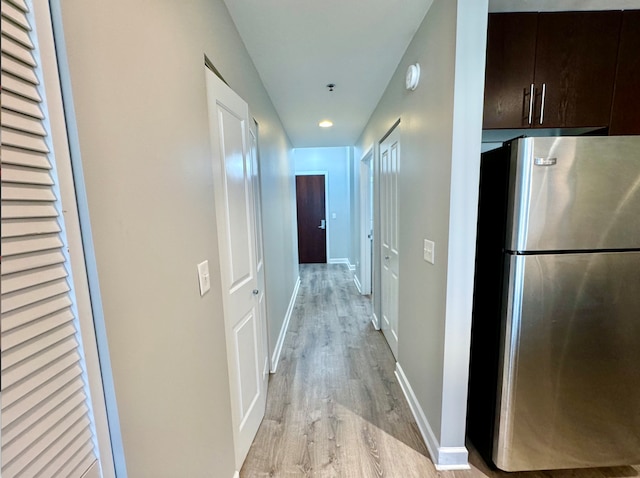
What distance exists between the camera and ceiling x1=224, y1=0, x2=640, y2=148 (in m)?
1.41

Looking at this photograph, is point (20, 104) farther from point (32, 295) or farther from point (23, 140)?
point (32, 295)

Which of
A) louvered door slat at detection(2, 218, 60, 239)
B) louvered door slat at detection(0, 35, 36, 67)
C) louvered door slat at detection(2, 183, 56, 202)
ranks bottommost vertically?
louvered door slat at detection(2, 218, 60, 239)

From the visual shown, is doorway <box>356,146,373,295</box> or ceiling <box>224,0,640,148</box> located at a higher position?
ceiling <box>224,0,640,148</box>

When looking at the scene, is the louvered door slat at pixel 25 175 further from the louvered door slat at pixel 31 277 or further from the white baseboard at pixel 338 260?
the white baseboard at pixel 338 260

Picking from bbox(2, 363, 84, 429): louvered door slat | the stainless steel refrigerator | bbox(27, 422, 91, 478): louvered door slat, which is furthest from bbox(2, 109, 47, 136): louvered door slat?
the stainless steel refrigerator

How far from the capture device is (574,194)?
1214 mm

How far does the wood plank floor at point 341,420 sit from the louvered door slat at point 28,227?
155cm

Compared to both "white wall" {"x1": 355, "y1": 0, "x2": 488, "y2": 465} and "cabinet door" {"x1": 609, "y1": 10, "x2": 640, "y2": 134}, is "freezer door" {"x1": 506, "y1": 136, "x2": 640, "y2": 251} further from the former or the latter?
"cabinet door" {"x1": 609, "y1": 10, "x2": 640, "y2": 134}

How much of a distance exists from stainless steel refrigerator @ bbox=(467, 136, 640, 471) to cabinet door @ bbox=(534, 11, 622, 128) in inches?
15.2

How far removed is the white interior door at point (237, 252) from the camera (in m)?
1.28

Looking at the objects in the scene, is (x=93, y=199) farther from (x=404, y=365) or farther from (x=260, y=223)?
(x=404, y=365)

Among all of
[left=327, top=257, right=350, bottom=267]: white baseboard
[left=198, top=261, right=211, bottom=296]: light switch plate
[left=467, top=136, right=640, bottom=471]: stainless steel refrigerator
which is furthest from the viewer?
[left=327, top=257, right=350, bottom=267]: white baseboard

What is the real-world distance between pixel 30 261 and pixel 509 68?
1925 millimetres

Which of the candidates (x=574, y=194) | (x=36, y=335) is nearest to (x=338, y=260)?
(x=574, y=194)
